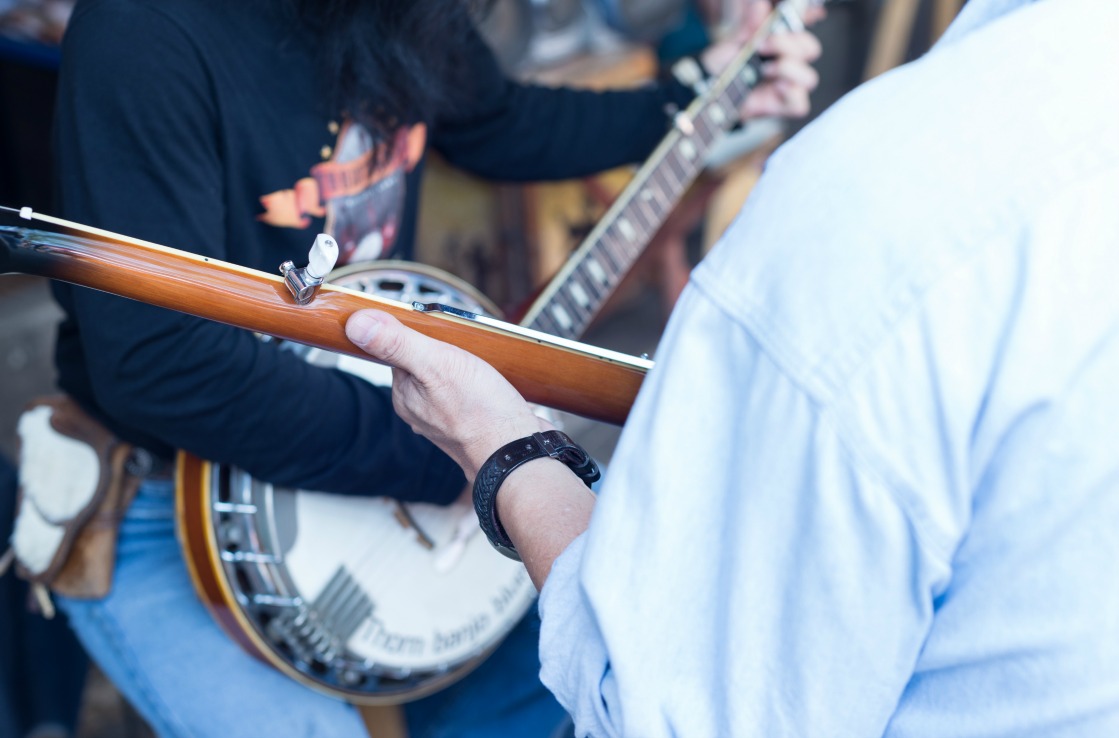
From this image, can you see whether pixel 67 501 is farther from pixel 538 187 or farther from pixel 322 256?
pixel 538 187

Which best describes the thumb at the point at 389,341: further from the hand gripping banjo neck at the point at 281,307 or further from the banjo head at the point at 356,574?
the banjo head at the point at 356,574

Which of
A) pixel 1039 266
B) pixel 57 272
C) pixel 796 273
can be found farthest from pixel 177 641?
pixel 1039 266

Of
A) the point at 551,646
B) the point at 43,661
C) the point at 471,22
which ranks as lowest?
the point at 43,661

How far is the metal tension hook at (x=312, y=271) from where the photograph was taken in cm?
76

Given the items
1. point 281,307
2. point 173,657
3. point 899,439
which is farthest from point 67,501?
point 899,439

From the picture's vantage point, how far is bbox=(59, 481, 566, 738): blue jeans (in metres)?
1.15

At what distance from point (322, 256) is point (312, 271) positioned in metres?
0.03

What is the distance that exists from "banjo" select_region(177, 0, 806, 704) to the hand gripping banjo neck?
0.14m

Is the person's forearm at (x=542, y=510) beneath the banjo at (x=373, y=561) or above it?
above

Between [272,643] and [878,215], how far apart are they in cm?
90

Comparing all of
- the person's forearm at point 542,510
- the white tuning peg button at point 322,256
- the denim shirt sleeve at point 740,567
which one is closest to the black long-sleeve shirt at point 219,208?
the white tuning peg button at point 322,256

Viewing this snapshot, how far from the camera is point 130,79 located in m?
0.94

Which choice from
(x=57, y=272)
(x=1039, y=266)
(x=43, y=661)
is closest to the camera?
(x=1039, y=266)

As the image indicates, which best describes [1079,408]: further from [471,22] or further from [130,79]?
[471,22]
